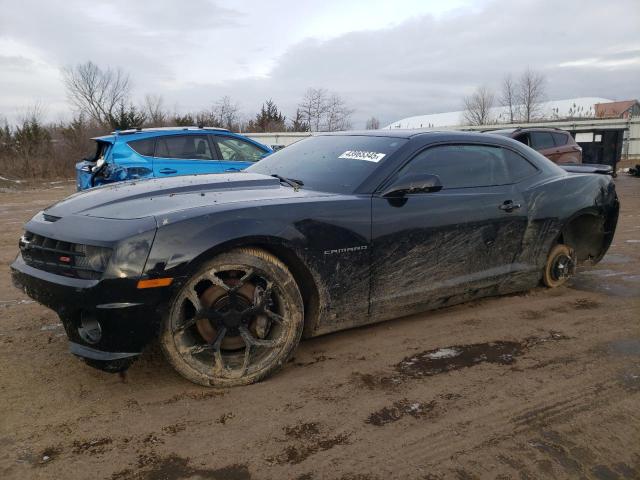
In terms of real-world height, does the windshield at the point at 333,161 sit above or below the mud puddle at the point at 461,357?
above

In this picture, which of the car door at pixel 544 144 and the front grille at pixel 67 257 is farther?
the car door at pixel 544 144

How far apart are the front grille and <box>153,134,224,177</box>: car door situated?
193 inches

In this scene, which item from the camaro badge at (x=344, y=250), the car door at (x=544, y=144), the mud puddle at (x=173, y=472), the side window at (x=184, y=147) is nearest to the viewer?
the mud puddle at (x=173, y=472)

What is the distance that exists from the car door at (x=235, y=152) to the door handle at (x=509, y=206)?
502 centimetres

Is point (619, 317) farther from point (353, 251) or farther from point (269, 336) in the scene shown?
point (269, 336)

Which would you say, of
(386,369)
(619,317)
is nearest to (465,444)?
(386,369)

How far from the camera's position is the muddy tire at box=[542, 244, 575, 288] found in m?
4.69

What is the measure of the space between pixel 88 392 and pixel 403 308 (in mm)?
2043

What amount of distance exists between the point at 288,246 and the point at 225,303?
1.59 feet

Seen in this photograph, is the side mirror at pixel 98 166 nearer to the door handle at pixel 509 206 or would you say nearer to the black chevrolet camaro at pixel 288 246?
the black chevrolet camaro at pixel 288 246

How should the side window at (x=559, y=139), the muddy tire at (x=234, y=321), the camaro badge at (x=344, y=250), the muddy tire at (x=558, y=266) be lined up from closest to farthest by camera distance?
the muddy tire at (x=234, y=321) → the camaro badge at (x=344, y=250) → the muddy tire at (x=558, y=266) → the side window at (x=559, y=139)

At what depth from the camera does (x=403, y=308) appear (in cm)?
364

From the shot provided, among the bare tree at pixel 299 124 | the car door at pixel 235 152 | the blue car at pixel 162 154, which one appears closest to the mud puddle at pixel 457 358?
the blue car at pixel 162 154

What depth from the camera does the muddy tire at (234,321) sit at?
9.12ft
